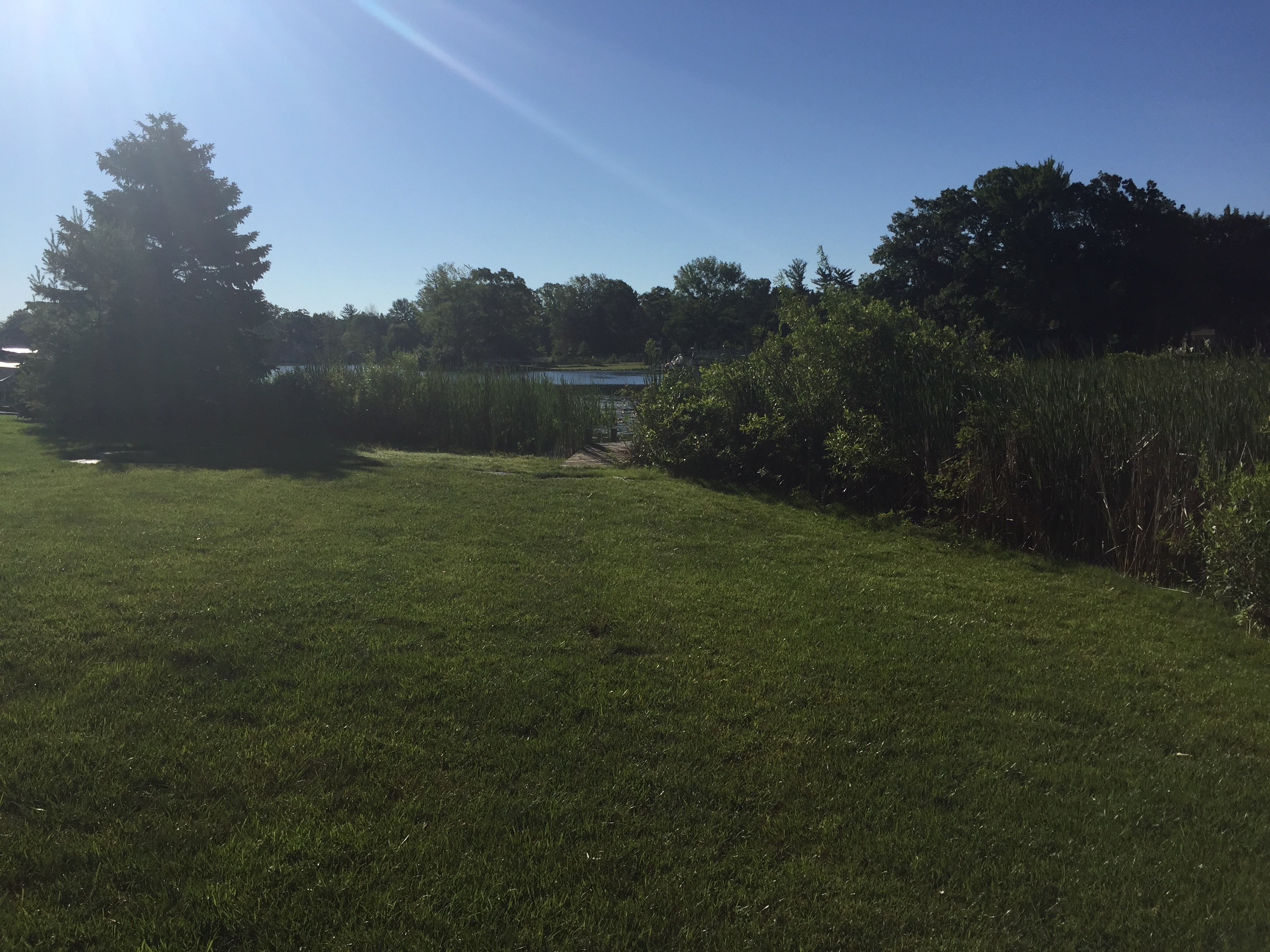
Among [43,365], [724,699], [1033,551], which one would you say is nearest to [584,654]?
[724,699]

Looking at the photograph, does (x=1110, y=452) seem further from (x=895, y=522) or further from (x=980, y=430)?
(x=895, y=522)

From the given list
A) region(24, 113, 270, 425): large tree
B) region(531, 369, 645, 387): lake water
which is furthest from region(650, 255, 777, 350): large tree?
region(24, 113, 270, 425): large tree

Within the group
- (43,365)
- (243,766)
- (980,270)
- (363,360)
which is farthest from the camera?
(980,270)

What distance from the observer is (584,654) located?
4.06 m

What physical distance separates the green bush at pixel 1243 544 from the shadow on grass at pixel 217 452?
28.6ft

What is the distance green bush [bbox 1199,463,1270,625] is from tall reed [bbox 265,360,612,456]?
35.3ft

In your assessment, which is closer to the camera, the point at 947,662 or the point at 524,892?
the point at 524,892

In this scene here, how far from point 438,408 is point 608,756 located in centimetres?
1321

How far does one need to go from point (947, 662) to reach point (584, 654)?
193 centimetres

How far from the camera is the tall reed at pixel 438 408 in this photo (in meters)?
15.0

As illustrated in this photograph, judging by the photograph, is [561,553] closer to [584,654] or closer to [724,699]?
[584,654]

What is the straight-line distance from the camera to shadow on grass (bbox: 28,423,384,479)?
10.2 meters

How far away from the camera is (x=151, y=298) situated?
15531mm

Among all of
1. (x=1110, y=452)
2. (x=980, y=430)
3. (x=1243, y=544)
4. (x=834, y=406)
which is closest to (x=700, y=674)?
(x=1243, y=544)
